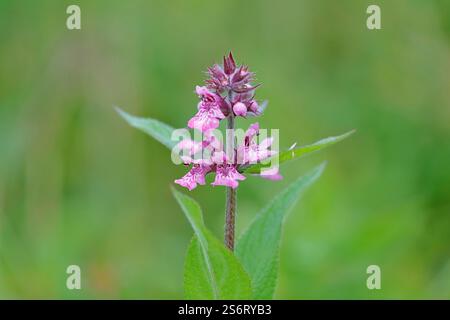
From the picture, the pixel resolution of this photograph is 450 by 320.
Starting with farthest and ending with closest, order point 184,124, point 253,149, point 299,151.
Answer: point 184,124
point 253,149
point 299,151

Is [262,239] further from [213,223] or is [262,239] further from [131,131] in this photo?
[131,131]

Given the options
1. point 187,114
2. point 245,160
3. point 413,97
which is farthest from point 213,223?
point 245,160

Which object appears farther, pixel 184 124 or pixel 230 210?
pixel 184 124

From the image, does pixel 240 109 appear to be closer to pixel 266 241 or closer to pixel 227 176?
pixel 227 176

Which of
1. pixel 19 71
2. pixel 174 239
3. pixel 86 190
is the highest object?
pixel 19 71

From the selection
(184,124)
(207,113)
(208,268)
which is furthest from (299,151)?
(184,124)

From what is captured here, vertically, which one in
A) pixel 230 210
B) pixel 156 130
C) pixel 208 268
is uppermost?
pixel 156 130
